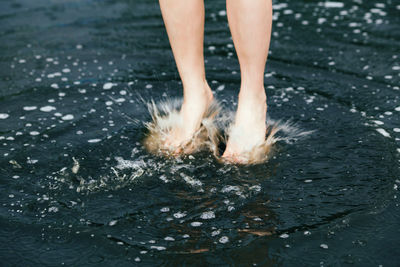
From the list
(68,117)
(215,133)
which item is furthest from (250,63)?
(68,117)

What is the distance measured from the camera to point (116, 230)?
171 centimetres

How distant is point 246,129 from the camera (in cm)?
208

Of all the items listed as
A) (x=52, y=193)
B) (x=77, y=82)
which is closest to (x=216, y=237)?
(x=52, y=193)

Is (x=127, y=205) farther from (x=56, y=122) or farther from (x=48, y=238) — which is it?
(x=56, y=122)

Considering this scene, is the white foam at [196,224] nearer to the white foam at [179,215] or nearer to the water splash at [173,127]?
the white foam at [179,215]

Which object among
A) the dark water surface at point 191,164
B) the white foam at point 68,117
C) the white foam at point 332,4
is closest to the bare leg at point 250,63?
the dark water surface at point 191,164

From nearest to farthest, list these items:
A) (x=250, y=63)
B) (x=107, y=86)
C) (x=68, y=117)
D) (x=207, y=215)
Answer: (x=207, y=215) < (x=250, y=63) < (x=68, y=117) < (x=107, y=86)

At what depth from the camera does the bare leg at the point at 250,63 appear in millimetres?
1938

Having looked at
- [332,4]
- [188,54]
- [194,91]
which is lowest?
[332,4]

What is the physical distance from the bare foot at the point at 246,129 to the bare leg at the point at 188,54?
0.18 metres

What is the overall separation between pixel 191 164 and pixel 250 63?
420 mm

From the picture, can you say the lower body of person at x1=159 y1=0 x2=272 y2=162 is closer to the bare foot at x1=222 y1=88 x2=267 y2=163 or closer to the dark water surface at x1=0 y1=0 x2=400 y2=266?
the bare foot at x1=222 y1=88 x2=267 y2=163

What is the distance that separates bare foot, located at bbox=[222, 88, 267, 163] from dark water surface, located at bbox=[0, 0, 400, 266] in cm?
7

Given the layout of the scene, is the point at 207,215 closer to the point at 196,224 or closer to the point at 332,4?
the point at 196,224
